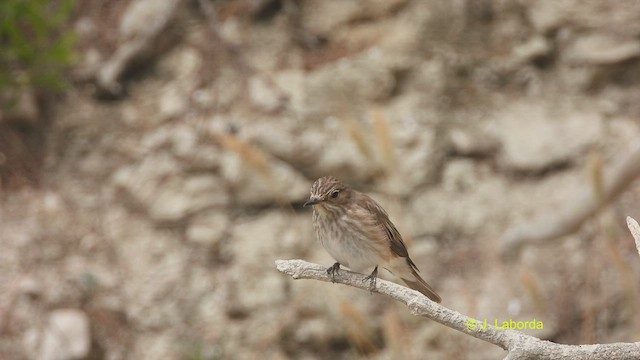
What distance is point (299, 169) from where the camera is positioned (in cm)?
768

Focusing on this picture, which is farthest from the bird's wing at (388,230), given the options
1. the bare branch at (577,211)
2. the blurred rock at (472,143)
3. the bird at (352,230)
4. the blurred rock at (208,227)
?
the blurred rock at (472,143)

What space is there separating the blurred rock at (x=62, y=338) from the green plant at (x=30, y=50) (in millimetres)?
2158

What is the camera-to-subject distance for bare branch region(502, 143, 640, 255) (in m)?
6.03

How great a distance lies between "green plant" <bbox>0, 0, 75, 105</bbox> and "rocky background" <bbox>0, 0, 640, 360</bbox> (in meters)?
0.33

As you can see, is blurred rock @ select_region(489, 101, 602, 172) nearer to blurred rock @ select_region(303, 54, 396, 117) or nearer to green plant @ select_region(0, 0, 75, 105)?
blurred rock @ select_region(303, 54, 396, 117)

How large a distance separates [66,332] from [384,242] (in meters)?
3.23

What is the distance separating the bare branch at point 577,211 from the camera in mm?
6027

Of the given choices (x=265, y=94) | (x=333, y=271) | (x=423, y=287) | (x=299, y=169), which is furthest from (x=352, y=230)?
(x=265, y=94)

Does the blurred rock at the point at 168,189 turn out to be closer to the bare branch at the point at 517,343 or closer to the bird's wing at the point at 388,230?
the bird's wing at the point at 388,230

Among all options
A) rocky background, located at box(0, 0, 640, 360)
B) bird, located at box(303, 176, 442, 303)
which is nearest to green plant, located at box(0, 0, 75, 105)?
rocky background, located at box(0, 0, 640, 360)

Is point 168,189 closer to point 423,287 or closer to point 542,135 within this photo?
point 423,287

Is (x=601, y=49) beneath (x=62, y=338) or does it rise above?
above

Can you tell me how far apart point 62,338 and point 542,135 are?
4511mm

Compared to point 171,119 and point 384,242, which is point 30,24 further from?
point 384,242
